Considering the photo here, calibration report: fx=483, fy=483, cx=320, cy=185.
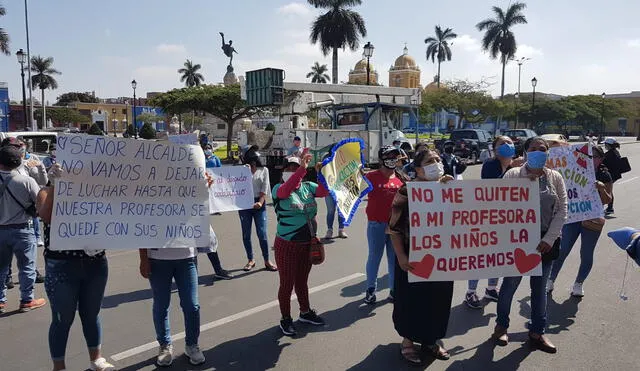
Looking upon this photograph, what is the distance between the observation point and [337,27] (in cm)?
3878

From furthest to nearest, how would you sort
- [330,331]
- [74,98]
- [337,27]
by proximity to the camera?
1. [74,98]
2. [337,27]
3. [330,331]

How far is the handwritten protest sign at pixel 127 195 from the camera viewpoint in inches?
134

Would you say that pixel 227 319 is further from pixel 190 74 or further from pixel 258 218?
pixel 190 74

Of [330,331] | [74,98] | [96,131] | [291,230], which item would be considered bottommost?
[330,331]

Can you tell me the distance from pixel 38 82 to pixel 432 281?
7404 centimetres

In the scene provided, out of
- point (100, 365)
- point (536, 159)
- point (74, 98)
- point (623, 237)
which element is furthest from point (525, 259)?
point (74, 98)

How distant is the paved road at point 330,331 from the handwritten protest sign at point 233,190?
90 cm

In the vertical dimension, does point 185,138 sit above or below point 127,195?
above

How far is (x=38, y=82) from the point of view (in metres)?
65.1

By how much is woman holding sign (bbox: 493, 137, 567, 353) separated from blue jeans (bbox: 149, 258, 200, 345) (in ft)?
8.68

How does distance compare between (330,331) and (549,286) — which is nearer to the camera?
(330,331)

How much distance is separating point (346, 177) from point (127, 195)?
2.40m

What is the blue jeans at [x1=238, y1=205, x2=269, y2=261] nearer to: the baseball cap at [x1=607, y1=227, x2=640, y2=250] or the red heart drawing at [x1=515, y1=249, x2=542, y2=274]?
the red heart drawing at [x1=515, y1=249, x2=542, y2=274]

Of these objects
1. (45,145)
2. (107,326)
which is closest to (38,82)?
(45,145)
